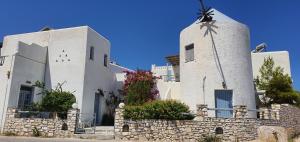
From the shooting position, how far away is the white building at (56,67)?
58.7 feet

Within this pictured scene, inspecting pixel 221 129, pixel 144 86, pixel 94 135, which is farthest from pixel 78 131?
pixel 221 129

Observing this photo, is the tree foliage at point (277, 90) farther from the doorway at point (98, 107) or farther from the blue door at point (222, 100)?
the doorway at point (98, 107)

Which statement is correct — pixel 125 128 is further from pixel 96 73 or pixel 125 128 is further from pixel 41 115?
pixel 96 73

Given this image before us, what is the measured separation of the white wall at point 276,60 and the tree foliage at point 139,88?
10448 millimetres

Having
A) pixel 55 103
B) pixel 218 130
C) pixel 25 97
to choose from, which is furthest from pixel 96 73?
pixel 218 130

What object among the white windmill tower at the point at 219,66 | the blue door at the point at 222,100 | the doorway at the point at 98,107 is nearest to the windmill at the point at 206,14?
the white windmill tower at the point at 219,66

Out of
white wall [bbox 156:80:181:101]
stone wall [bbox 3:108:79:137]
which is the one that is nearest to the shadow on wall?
white wall [bbox 156:80:181:101]

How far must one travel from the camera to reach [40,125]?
1622cm

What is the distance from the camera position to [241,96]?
17000 mm

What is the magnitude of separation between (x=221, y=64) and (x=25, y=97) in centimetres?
1416

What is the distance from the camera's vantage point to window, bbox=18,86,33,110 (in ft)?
60.6

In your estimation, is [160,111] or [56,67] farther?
[56,67]

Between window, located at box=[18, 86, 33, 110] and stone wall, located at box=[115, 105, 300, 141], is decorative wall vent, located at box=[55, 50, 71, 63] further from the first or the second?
stone wall, located at box=[115, 105, 300, 141]

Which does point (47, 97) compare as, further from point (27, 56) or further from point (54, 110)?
Answer: point (27, 56)
